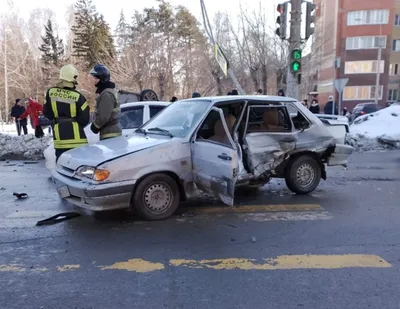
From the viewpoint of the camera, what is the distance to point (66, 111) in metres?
5.46

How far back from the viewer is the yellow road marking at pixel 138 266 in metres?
3.55

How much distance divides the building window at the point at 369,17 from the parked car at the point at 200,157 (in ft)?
154

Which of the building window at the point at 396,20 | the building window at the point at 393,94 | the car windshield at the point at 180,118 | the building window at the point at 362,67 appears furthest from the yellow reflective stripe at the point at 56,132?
the building window at the point at 396,20

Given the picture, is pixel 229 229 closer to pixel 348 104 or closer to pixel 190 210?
pixel 190 210

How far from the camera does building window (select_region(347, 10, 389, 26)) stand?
4653 cm

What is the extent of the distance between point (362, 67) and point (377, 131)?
3710 cm

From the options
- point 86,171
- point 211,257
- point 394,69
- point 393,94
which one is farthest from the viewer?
point 393,94

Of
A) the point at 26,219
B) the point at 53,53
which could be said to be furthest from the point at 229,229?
the point at 53,53

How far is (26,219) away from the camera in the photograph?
5.06 metres

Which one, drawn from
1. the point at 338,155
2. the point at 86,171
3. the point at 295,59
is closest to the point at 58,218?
the point at 86,171

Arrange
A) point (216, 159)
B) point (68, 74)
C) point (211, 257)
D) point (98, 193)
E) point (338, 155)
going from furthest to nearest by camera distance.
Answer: point (338, 155) → point (68, 74) → point (216, 159) → point (98, 193) → point (211, 257)

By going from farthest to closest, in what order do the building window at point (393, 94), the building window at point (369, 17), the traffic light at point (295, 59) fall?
the building window at point (393, 94) → the building window at point (369, 17) → the traffic light at point (295, 59)

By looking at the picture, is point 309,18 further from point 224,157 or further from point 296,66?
point 224,157

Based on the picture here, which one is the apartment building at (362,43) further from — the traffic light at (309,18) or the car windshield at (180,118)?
the car windshield at (180,118)
